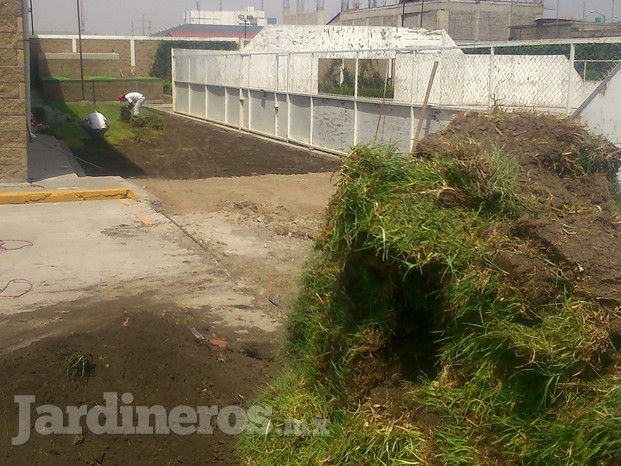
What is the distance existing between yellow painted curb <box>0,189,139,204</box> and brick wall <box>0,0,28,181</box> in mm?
1001

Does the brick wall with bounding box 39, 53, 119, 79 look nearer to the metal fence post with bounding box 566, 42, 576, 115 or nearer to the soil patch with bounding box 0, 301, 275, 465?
the metal fence post with bounding box 566, 42, 576, 115

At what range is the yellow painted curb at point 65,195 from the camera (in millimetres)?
11281

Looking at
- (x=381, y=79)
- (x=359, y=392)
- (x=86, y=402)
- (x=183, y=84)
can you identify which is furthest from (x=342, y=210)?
(x=183, y=84)

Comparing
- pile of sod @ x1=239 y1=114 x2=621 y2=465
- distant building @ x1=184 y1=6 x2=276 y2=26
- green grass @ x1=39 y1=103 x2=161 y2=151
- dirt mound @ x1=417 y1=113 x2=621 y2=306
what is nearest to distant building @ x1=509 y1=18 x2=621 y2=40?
green grass @ x1=39 y1=103 x2=161 y2=151

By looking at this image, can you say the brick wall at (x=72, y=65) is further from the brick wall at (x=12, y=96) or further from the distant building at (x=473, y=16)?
the brick wall at (x=12, y=96)

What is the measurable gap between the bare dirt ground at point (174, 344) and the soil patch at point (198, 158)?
13.8 feet

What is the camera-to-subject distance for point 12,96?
12.1 m

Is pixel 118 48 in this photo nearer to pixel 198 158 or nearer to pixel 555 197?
pixel 198 158

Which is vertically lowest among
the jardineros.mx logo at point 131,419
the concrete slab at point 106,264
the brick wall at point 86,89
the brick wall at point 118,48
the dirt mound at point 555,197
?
the concrete slab at point 106,264

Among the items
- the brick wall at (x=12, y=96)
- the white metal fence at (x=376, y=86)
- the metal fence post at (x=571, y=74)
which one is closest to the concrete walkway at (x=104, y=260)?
the brick wall at (x=12, y=96)

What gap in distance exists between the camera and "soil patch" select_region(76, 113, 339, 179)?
15.7 m

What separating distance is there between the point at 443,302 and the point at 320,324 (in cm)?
83

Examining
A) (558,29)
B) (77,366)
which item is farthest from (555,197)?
(558,29)

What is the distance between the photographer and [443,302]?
130 inches
